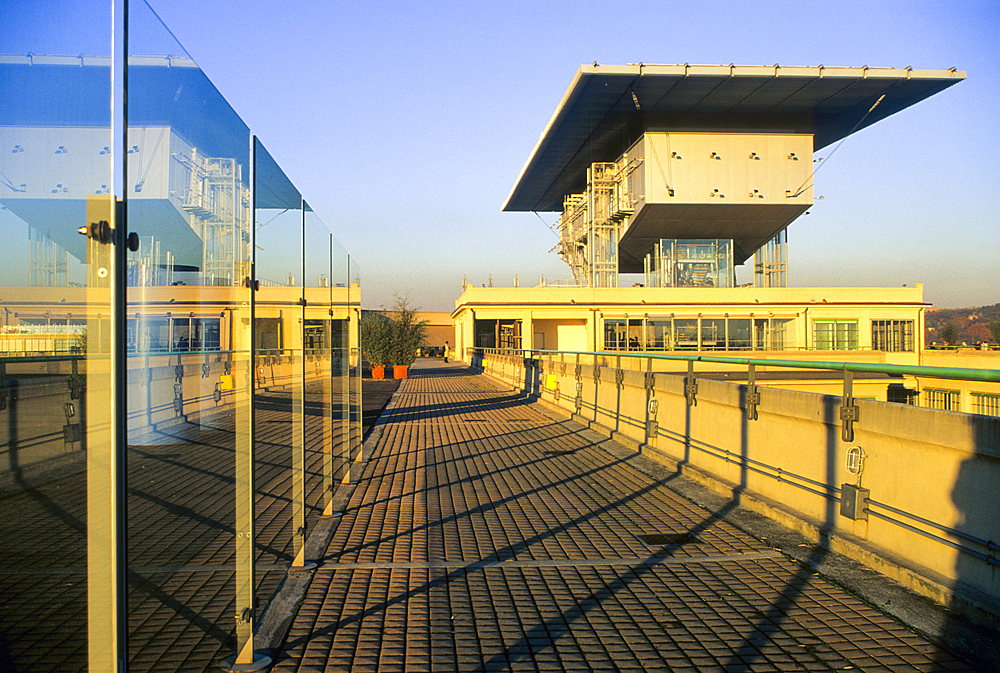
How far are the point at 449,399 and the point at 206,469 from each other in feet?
70.4

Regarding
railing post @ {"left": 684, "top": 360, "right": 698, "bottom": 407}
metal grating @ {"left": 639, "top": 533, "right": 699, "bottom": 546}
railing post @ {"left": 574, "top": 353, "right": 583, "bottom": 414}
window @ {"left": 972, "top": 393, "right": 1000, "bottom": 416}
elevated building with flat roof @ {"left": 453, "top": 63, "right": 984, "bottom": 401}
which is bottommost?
metal grating @ {"left": 639, "top": 533, "right": 699, "bottom": 546}

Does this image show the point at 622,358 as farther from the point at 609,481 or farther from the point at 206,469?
the point at 206,469

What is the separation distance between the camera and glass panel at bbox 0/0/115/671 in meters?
2.10

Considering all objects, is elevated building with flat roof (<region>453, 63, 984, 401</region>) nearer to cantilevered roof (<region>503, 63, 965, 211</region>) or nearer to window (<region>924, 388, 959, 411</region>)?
cantilevered roof (<region>503, 63, 965, 211</region>)

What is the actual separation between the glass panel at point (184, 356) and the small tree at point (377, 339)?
33.2 metres

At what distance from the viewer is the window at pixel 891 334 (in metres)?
57.6

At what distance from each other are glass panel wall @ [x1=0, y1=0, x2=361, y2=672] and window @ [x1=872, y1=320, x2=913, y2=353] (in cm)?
6202

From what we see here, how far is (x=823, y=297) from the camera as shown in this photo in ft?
188

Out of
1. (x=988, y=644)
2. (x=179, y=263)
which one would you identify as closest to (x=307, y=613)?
(x=179, y=263)

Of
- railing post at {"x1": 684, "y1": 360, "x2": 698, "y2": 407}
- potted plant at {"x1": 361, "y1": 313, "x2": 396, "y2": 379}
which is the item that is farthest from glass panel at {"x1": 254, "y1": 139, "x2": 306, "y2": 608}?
potted plant at {"x1": 361, "y1": 313, "x2": 396, "y2": 379}

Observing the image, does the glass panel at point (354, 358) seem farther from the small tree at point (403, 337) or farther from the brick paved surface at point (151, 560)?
the small tree at point (403, 337)

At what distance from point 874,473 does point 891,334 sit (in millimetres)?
58965

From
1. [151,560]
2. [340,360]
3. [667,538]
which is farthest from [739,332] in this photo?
[151,560]

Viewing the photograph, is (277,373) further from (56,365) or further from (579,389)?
(579,389)
